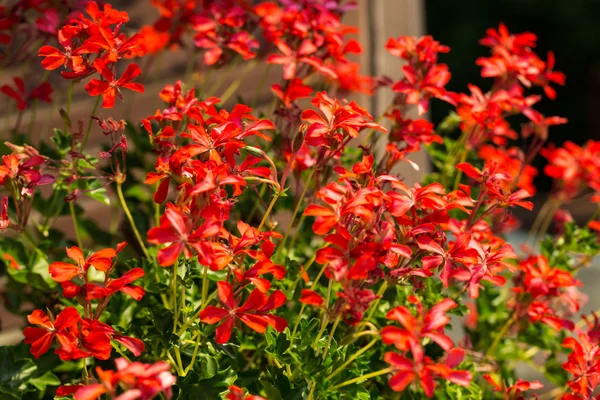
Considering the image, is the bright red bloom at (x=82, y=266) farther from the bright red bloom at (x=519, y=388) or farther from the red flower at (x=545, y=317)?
the red flower at (x=545, y=317)

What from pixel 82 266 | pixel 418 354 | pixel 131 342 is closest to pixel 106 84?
pixel 82 266

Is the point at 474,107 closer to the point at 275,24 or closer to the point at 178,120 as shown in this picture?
the point at 275,24

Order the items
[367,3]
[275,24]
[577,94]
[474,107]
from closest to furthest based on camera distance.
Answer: [474,107], [275,24], [367,3], [577,94]

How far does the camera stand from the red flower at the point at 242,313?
85 centimetres

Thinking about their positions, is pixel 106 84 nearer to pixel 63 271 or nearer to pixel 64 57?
pixel 64 57

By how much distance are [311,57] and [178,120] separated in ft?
1.18

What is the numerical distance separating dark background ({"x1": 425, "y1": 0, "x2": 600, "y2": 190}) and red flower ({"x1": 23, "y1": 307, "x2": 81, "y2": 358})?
5.48 metres

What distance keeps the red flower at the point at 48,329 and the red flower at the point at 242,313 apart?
0.55ft

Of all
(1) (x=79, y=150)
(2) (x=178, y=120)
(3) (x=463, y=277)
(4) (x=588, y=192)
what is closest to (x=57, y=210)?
(1) (x=79, y=150)

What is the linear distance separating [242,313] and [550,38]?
20.2 ft

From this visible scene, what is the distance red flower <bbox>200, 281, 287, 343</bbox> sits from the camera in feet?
2.77

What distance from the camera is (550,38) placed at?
630cm

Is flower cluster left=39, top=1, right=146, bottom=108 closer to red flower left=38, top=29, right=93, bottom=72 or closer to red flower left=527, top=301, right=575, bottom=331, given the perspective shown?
red flower left=38, top=29, right=93, bottom=72

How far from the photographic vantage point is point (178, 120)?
108 centimetres
